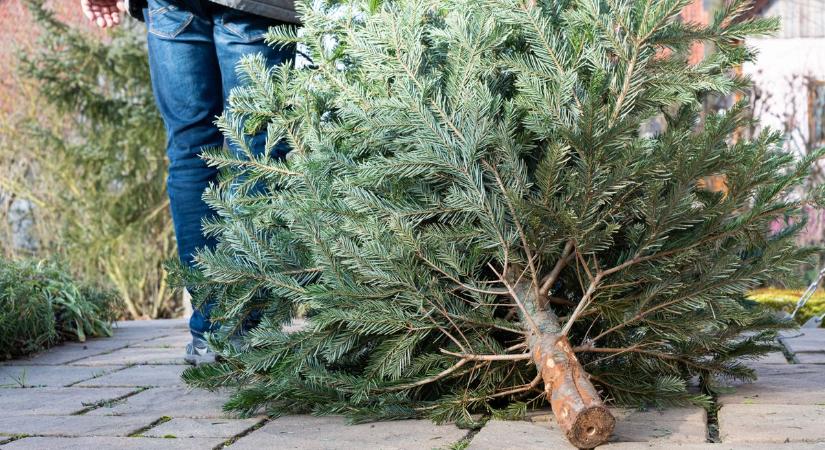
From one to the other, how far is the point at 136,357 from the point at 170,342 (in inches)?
17.6

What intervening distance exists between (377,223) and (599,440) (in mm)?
Result: 691

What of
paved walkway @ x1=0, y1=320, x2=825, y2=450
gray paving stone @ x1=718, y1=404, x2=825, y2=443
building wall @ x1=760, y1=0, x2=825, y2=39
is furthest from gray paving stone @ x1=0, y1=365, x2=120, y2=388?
building wall @ x1=760, y1=0, x2=825, y2=39

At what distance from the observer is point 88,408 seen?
2.51 m

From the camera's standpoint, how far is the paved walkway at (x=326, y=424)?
1921 mm

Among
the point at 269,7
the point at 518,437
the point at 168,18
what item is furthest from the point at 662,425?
the point at 168,18

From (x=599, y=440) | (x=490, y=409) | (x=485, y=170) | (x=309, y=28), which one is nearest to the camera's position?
(x=599, y=440)

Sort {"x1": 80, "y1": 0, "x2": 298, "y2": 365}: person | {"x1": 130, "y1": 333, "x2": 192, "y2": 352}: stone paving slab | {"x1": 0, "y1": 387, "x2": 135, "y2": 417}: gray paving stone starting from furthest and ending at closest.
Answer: {"x1": 130, "y1": 333, "x2": 192, "y2": 352}: stone paving slab → {"x1": 80, "y1": 0, "x2": 298, "y2": 365}: person → {"x1": 0, "y1": 387, "x2": 135, "y2": 417}: gray paving stone

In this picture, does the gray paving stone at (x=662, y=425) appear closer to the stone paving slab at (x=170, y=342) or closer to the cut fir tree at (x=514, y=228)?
the cut fir tree at (x=514, y=228)

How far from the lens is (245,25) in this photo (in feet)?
9.43

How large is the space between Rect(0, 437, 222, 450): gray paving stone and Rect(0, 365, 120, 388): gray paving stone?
98 cm

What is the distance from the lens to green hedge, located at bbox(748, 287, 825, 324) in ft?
14.9

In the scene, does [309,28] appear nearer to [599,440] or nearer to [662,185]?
[662,185]

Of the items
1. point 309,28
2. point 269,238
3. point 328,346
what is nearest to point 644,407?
point 328,346

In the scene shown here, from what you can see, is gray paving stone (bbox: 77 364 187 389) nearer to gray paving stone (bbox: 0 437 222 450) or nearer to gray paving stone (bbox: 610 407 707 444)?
gray paving stone (bbox: 0 437 222 450)
